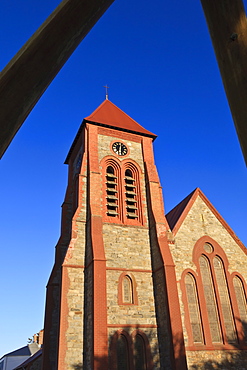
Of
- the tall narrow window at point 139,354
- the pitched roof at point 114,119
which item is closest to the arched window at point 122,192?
the pitched roof at point 114,119

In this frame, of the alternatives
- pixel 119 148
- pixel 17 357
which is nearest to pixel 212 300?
pixel 119 148

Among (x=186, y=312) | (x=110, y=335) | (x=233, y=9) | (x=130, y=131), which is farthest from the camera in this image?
(x=130, y=131)

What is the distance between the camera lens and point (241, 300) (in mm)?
19859

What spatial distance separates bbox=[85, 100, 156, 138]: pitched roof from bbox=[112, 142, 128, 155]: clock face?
1.43 m

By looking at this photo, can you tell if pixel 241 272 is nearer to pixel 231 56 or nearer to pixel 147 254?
pixel 147 254

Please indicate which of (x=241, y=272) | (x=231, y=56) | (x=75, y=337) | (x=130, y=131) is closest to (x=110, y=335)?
(x=75, y=337)

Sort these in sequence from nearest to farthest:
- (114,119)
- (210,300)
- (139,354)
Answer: (139,354)
(210,300)
(114,119)

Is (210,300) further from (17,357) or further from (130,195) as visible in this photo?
(17,357)

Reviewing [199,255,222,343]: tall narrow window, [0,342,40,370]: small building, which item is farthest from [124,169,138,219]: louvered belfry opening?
[0,342,40,370]: small building

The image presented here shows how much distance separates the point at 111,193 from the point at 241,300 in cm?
1088

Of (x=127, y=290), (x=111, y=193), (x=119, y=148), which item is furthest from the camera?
(x=119, y=148)

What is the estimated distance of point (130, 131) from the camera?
82.1 ft

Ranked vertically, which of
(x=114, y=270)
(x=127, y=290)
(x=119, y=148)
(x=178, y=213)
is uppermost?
(x=119, y=148)

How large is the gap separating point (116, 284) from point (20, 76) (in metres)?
17.6
